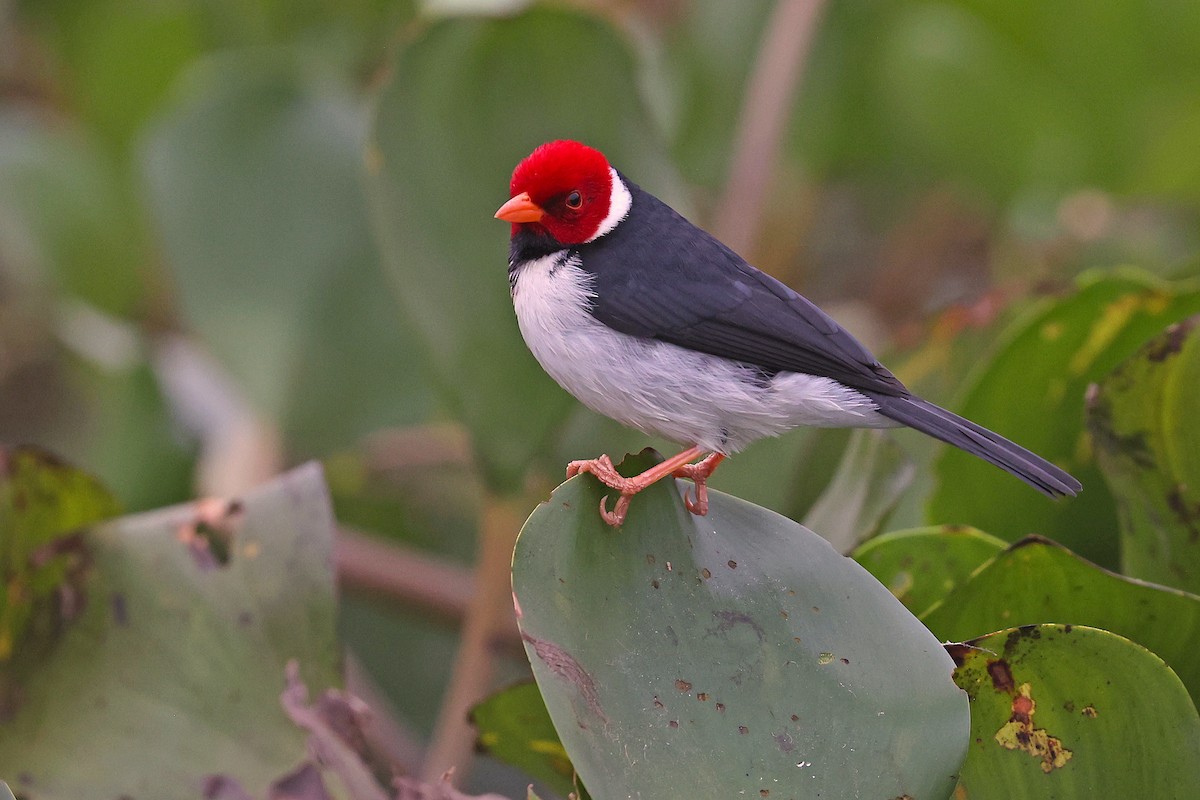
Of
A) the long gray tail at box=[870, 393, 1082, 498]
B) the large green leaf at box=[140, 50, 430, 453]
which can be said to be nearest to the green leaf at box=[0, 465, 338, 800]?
the long gray tail at box=[870, 393, 1082, 498]

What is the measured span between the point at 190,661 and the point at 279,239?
3.16 feet

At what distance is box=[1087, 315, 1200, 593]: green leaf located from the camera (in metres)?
0.99

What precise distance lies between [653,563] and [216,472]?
49.9 inches

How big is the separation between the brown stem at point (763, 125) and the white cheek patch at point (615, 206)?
0.64 m

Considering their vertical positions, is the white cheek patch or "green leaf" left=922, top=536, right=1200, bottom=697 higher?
the white cheek patch

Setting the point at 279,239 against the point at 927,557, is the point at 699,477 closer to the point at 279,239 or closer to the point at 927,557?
the point at 927,557

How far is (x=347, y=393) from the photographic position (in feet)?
6.54

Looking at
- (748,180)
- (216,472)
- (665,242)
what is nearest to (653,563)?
(665,242)

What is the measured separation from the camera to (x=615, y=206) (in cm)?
121

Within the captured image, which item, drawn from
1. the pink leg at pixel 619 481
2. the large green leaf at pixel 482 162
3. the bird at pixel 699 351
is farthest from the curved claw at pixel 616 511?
the large green leaf at pixel 482 162

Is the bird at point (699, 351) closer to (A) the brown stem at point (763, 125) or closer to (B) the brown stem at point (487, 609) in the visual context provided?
(B) the brown stem at point (487, 609)

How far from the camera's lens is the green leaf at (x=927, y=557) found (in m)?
1.01

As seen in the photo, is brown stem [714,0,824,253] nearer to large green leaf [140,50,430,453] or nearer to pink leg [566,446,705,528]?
large green leaf [140,50,430,453]

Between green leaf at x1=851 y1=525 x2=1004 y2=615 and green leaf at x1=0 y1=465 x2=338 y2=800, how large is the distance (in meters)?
0.47
